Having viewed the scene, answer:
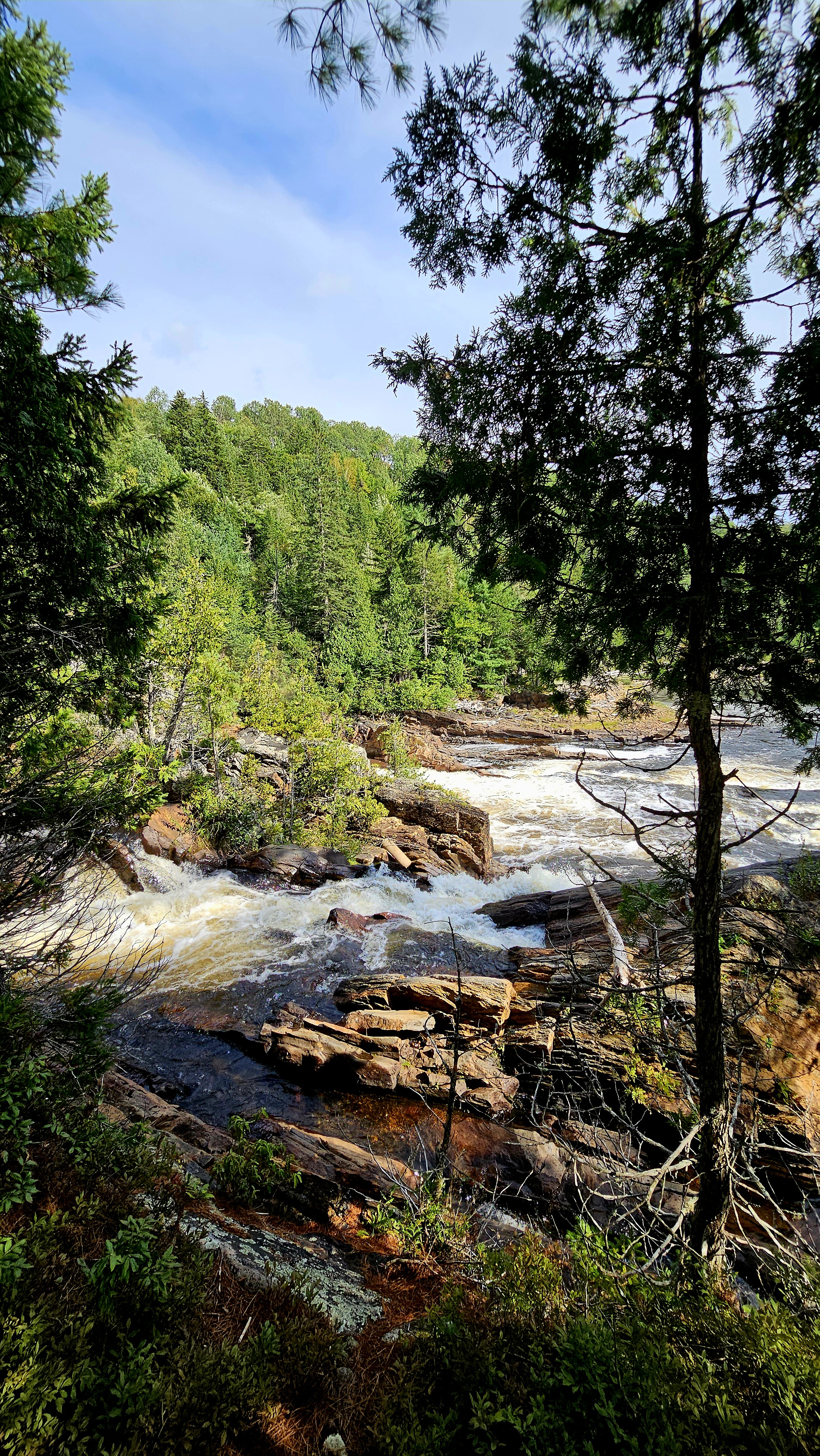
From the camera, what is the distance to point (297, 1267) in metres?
3.44

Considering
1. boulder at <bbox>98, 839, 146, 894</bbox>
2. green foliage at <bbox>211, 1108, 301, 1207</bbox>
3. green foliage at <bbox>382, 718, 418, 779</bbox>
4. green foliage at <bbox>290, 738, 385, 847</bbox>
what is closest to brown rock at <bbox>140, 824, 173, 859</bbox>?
boulder at <bbox>98, 839, 146, 894</bbox>

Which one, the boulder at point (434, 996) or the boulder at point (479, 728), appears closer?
the boulder at point (434, 996)

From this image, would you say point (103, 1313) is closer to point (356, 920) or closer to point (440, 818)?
point (356, 920)

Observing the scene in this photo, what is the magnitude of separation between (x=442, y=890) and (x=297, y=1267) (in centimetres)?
1056

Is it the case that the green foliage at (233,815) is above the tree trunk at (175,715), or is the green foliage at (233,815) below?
below

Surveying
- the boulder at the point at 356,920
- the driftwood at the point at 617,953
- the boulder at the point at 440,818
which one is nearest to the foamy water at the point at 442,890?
the boulder at the point at 356,920

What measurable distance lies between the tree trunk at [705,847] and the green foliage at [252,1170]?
326cm

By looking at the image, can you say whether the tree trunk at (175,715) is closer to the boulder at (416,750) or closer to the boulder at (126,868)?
the boulder at (126,868)

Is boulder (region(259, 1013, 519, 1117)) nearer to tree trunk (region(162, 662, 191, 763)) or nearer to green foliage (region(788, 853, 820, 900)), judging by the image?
green foliage (region(788, 853, 820, 900))

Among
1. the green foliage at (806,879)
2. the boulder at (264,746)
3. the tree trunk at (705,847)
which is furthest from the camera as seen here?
the boulder at (264,746)

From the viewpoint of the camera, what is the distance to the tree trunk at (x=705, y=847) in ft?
9.82

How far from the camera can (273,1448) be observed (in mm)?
2109

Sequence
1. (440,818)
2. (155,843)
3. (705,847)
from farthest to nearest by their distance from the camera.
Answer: (440,818), (155,843), (705,847)

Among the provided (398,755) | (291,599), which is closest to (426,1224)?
(398,755)
